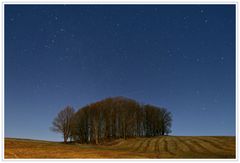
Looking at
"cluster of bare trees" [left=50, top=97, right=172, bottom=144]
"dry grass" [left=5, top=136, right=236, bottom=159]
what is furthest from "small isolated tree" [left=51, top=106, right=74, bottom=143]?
"dry grass" [left=5, top=136, right=236, bottom=159]

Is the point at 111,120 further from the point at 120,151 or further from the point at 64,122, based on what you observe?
the point at 120,151

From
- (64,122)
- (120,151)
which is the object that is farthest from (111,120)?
(120,151)

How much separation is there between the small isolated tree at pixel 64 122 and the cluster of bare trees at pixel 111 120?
8 cm

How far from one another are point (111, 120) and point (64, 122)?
12.8ft

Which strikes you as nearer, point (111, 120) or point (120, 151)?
point (120, 151)

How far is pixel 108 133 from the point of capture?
24828 mm

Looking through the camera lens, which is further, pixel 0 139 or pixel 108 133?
pixel 108 133

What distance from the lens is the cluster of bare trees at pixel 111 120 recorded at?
2348 centimetres

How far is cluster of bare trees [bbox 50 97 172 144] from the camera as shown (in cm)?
2348

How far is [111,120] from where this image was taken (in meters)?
24.5

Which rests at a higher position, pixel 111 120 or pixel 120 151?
pixel 111 120
